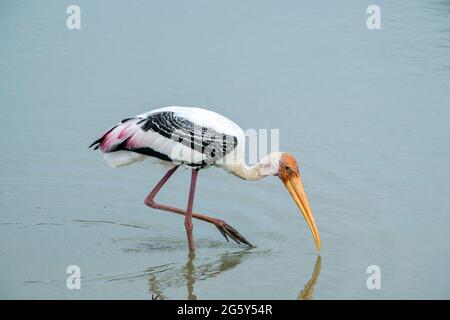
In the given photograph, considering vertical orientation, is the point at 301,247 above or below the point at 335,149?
below

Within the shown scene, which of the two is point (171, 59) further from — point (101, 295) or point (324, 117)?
point (101, 295)

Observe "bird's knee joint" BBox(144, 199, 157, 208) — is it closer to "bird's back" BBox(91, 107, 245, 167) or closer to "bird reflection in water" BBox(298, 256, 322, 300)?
"bird's back" BBox(91, 107, 245, 167)

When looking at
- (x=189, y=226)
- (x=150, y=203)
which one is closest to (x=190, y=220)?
(x=189, y=226)

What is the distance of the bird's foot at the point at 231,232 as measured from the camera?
973 centimetres

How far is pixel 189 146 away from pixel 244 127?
2981mm

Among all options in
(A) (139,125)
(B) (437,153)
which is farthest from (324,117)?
(A) (139,125)

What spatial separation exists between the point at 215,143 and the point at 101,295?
1928 mm

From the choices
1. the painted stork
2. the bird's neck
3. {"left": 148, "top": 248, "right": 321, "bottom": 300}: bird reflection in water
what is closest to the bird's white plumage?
the painted stork

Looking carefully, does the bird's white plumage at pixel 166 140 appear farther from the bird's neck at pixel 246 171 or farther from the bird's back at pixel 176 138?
the bird's neck at pixel 246 171

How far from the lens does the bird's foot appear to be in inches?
383

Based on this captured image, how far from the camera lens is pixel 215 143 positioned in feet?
31.4

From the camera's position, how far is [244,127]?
40.9ft

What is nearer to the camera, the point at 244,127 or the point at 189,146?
the point at 189,146

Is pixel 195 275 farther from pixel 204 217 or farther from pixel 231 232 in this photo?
pixel 204 217
